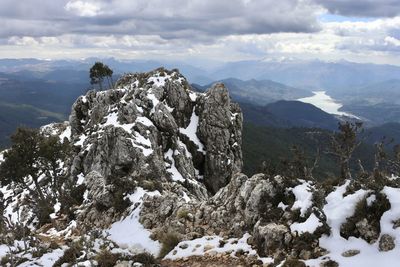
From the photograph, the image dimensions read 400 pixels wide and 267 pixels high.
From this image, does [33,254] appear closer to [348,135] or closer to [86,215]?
[86,215]

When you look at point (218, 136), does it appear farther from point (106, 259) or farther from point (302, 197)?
point (106, 259)

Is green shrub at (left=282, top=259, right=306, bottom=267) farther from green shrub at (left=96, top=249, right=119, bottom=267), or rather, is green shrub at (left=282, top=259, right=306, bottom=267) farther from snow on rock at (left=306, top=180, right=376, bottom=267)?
green shrub at (left=96, top=249, right=119, bottom=267)

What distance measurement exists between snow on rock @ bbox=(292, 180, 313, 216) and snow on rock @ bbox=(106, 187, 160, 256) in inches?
374

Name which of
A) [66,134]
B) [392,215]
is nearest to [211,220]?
[392,215]

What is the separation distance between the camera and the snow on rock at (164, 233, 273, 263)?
2200 centimetres

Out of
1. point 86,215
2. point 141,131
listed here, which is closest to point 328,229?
point 86,215

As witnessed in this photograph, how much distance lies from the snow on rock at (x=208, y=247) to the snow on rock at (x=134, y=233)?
156 cm

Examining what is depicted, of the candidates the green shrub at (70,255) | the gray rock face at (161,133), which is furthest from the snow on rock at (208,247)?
the gray rock face at (161,133)

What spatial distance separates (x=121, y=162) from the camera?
6019cm

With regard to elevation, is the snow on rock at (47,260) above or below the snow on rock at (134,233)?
above

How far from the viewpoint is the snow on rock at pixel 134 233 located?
25.9m

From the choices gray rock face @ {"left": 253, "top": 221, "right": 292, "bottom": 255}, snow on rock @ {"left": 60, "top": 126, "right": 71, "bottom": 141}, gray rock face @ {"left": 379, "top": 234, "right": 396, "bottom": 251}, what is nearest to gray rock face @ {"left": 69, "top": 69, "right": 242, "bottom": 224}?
→ snow on rock @ {"left": 60, "top": 126, "right": 71, "bottom": 141}

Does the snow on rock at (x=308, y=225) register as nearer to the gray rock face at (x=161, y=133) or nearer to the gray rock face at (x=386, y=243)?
the gray rock face at (x=386, y=243)

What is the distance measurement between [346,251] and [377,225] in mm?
2020
